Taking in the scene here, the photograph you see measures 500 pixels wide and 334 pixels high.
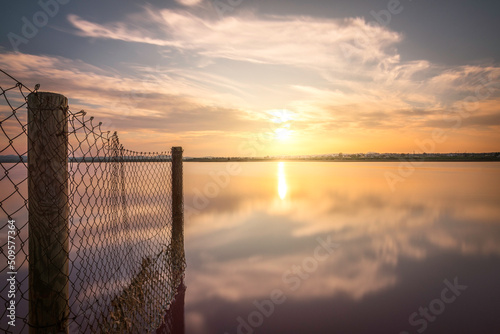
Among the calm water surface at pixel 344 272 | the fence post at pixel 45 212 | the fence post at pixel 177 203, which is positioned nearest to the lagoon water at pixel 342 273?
the calm water surface at pixel 344 272

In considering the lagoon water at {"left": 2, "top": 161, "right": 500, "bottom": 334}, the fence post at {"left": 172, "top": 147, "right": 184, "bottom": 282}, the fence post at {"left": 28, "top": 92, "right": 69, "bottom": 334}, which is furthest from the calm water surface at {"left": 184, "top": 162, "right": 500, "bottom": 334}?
the fence post at {"left": 28, "top": 92, "right": 69, "bottom": 334}

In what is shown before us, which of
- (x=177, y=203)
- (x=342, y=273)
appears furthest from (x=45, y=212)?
(x=342, y=273)

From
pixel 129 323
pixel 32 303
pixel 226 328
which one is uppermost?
pixel 32 303

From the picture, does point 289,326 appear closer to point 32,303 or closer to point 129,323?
point 129,323

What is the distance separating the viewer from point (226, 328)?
18.9 ft

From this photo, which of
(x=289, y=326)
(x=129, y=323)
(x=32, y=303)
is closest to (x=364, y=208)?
(x=289, y=326)

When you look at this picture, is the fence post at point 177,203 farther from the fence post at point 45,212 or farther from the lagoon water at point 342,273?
the fence post at point 45,212

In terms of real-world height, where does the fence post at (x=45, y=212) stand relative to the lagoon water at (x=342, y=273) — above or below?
above

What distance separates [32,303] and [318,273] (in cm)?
777

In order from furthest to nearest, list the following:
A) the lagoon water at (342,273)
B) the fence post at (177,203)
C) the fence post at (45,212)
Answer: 1. the fence post at (177,203)
2. the lagoon water at (342,273)
3. the fence post at (45,212)

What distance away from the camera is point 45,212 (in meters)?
2.08

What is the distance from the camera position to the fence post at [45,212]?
2070 millimetres

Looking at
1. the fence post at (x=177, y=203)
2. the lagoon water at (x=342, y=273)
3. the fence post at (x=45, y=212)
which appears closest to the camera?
the fence post at (x=45, y=212)

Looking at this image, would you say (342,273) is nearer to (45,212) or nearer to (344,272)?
(344,272)
